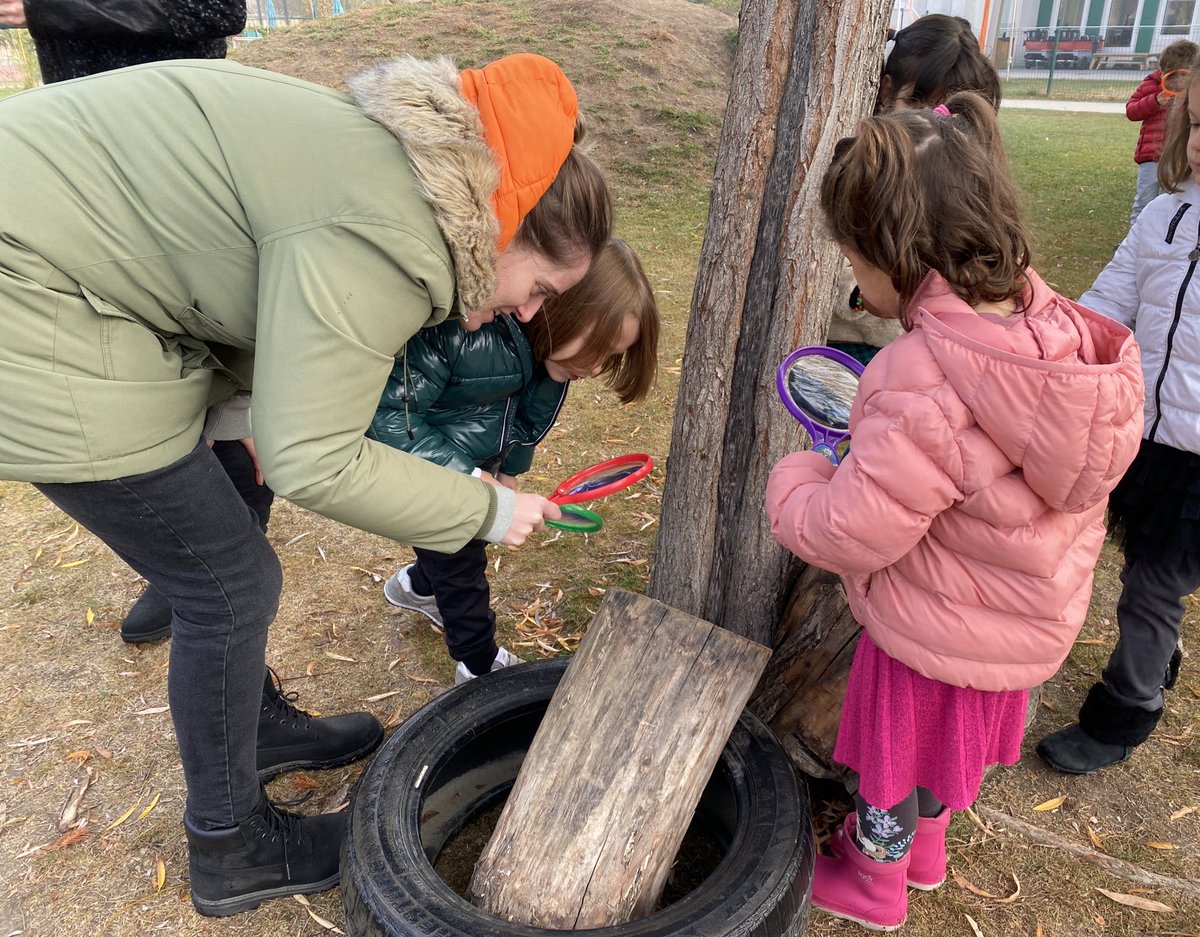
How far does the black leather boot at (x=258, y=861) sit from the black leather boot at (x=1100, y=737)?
2034 mm

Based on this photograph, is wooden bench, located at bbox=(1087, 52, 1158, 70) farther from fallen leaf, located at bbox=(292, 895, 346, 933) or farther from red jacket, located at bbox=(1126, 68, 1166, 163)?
fallen leaf, located at bbox=(292, 895, 346, 933)

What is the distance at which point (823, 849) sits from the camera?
2.40 metres

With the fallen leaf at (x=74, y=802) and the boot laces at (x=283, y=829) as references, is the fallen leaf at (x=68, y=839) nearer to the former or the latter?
the fallen leaf at (x=74, y=802)

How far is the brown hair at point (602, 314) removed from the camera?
2.22 meters

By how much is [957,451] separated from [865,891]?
1207mm

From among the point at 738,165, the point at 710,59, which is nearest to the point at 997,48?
the point at 710,59

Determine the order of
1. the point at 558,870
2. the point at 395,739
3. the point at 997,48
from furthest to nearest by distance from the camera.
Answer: the point at 997,48
the point at 395,739
the point at 558,870

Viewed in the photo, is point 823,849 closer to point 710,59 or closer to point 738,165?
point 738,165

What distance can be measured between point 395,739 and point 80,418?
3.24 feet

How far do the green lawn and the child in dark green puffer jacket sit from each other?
2576 mm

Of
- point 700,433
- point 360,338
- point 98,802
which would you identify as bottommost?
point 98,802

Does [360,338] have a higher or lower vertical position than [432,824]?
higher

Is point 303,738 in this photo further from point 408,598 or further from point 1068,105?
point 1068,105

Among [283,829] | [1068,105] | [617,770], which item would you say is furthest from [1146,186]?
[1068,105]
